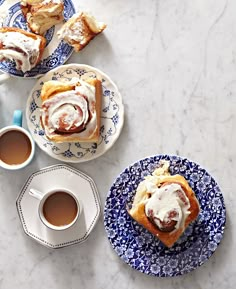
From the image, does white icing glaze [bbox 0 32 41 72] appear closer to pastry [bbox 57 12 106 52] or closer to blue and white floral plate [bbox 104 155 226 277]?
pastry [bbox 57 12 106 52]

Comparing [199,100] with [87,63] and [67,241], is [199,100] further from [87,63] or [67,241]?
[67,241]

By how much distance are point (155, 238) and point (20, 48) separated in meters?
0.55

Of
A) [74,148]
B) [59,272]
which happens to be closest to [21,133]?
[74,148]

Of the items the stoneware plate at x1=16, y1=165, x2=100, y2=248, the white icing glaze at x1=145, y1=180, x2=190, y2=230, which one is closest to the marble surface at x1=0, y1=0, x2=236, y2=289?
the stoneware plate at x1=16, y1=165, x2=100, y2=248

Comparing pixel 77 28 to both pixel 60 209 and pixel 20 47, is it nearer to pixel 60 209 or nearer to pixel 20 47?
pixel 20 47

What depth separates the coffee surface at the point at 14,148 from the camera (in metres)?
1.67

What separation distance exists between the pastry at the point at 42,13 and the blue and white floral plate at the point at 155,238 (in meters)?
0.40

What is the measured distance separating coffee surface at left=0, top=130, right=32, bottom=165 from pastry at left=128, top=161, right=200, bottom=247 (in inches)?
11.4

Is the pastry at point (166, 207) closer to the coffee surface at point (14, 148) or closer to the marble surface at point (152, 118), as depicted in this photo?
the marble surface at point (152, 118)

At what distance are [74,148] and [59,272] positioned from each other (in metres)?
0.31

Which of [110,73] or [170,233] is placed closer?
[170,233]

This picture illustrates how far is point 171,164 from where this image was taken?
1653 mm

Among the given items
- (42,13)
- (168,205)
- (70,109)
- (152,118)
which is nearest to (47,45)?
(42,13)

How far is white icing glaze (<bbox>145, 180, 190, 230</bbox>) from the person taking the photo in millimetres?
1572
